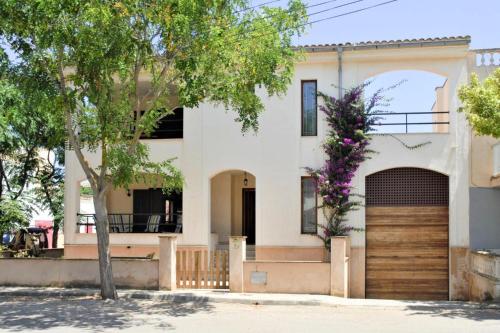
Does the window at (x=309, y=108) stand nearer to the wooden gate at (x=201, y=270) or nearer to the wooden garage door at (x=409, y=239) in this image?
the wooden garage door at (x=409, y=239)

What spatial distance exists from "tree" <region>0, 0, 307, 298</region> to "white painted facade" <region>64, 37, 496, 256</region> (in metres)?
3.84

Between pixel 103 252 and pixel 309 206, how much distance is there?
6.64 meters

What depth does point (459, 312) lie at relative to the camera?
14.4 metres

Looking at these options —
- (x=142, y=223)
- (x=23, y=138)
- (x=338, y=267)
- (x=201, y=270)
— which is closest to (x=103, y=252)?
(x=201, y=270)

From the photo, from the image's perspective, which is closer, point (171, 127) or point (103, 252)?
point (103, 252)

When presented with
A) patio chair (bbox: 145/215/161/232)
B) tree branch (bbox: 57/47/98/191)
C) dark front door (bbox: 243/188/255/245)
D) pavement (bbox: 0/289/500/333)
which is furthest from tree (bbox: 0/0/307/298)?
dark front door (bbox: 243/188/255/245)

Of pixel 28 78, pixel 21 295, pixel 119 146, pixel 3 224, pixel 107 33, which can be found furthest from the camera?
pixel 3 224

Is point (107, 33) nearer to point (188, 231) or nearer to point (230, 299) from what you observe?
point (230, 299)

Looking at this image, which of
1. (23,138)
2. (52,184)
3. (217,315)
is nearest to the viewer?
(217,315)

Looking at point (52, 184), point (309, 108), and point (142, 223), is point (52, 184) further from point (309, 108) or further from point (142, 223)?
point (309, 108)

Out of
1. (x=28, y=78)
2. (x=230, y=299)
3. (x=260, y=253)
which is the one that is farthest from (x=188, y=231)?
(x=28, y=78)

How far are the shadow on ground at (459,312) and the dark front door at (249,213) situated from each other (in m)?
8.51

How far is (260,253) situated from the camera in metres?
19.3

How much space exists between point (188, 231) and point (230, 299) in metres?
4.73
